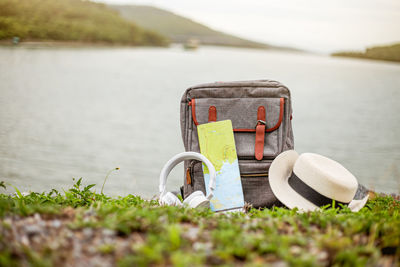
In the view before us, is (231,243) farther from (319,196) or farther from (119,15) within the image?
(119,15)

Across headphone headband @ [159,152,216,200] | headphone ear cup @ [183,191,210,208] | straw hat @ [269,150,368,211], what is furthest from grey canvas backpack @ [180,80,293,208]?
headphone ear cup @ [183,191,210,208]

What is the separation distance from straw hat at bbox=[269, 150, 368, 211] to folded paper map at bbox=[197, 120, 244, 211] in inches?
15.1

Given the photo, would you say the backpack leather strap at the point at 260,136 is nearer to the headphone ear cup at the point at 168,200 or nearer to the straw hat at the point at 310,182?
the straw hat at the point at 310,182

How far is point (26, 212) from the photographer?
2.08 meters

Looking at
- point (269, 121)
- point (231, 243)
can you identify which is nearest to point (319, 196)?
point (269, 121)

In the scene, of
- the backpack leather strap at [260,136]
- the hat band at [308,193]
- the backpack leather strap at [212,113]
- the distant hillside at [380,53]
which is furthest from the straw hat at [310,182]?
the distant hillside at [380,53]

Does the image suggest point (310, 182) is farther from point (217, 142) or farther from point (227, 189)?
point (217, 142)

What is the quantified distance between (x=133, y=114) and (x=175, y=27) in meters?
5.23

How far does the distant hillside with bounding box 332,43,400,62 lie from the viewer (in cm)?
1079

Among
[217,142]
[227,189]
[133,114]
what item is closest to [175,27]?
[133,114]

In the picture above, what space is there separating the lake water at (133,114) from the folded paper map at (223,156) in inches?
68.7

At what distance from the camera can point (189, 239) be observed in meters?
1.84

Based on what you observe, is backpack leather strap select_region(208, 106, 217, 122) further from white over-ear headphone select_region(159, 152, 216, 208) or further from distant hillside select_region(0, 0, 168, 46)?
distant hillside select_region(0, 0, 168, 46)

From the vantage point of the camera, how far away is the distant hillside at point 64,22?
6719mm
